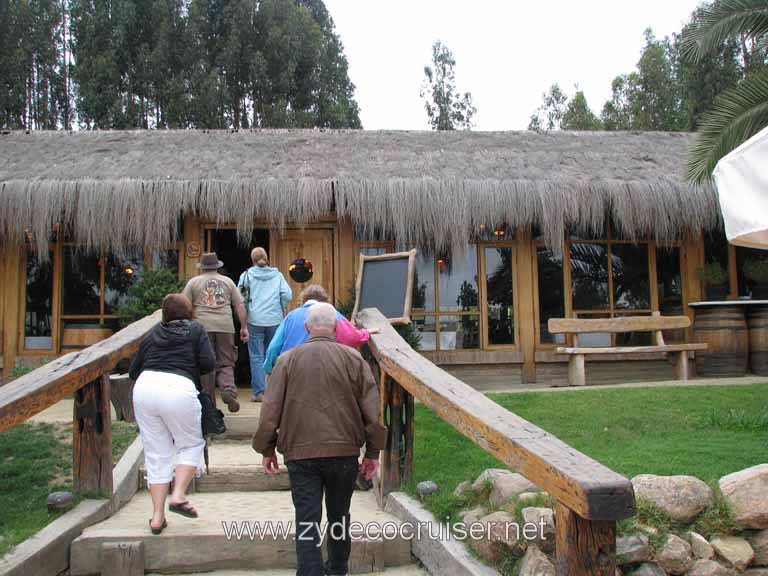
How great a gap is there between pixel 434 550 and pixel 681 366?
737 cm

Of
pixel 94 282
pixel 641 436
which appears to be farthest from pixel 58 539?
pixel 94 282

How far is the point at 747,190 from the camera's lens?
150 inches

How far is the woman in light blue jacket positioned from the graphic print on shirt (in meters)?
0.78

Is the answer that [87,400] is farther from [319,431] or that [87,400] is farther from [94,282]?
[94,282]

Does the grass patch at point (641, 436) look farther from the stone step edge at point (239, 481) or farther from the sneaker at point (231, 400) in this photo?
the sneaker at point (231, 400)

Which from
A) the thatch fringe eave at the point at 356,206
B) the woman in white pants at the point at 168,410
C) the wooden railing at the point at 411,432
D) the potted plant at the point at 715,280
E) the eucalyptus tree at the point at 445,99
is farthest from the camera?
the eucalyptus tree at the point at 445,99

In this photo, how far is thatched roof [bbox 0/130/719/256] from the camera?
9836 mm

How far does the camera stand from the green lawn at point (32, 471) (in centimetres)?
436

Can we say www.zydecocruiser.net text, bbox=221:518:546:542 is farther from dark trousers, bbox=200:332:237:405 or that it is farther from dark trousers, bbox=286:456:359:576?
dark trousers, bbox=200:332:237:405

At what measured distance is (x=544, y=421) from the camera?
271 inches

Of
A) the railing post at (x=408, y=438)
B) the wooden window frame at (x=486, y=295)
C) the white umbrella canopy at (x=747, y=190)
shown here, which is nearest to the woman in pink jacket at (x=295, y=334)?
the railing post at (x=408, y=438)

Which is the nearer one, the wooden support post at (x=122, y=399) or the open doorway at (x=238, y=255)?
the wooden support post at (x=122, y=399)

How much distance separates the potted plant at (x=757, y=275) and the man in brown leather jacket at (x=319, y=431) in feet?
29.6

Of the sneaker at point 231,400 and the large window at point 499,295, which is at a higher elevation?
the large window at point 499,295
